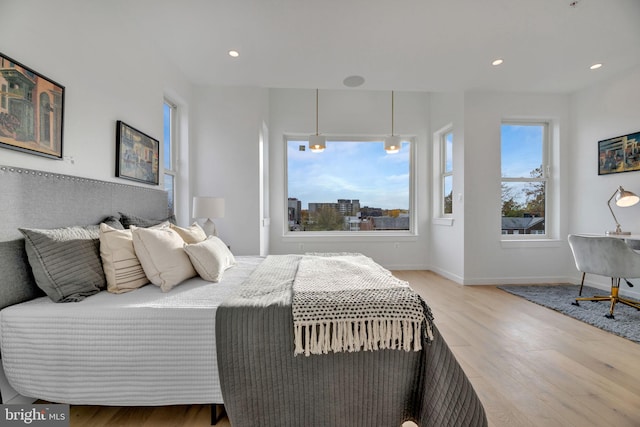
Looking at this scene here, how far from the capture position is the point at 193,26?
2.48 m

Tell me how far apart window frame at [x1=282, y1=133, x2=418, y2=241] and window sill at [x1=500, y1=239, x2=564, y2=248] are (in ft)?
4.40

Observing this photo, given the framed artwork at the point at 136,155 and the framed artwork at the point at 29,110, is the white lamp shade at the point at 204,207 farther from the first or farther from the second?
the framed artwork at the point at 29,110

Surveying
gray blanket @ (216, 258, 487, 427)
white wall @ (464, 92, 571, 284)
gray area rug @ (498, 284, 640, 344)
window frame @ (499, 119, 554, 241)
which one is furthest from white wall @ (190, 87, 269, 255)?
window frame @ (499, 119, 554, 241)

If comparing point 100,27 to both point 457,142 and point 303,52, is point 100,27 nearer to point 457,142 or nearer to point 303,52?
point 303,52

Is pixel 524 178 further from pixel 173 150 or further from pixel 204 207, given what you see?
pixel 173 150

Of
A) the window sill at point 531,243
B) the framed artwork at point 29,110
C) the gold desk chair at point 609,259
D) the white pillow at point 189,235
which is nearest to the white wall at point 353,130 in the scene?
the window sill at point 531,243

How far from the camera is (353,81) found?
11.5 ft

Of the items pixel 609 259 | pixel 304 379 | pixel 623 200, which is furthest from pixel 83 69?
pixel 623 200

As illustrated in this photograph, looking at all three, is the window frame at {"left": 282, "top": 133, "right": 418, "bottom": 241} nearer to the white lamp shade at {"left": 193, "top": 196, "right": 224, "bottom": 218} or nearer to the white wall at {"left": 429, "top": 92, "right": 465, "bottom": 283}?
the white wall at {"left": 429, "top": 92, "right": 465, "bottom": 283}

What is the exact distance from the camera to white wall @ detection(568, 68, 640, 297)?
3.22 metres

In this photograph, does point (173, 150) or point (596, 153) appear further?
point (596, 153)

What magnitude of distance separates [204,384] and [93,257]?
965mm

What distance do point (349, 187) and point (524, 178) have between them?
2677 mm

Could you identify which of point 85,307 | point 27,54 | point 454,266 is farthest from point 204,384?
point 454,266
